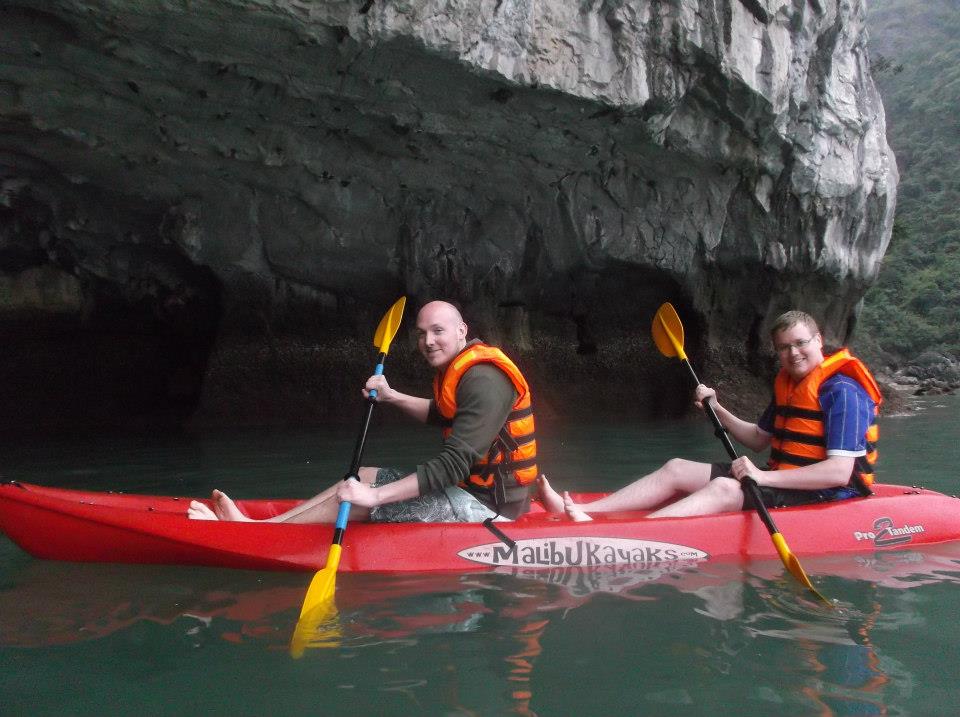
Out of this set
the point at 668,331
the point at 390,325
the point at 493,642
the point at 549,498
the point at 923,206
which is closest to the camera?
the point at 493,642

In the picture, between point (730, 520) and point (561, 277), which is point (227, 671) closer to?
point (730, 520)

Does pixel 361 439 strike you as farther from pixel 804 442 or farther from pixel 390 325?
pixel 804 442

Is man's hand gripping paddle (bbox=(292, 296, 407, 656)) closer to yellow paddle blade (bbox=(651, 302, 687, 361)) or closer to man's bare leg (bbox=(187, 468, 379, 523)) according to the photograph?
man's bare leg (bbox=(187, 468, 379, 523))

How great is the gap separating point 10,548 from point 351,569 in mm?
1607

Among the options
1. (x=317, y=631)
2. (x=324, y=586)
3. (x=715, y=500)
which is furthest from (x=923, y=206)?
(x=317, y=631)

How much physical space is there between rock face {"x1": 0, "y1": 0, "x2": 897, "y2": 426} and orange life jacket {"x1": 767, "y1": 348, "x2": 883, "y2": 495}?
11.6 ft

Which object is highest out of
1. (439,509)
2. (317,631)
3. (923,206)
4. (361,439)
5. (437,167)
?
Result: (923,206)

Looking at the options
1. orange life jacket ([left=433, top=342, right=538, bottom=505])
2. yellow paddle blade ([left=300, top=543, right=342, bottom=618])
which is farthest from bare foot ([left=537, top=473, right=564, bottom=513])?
yellow paddle blade ([left=300, top=543, right=342, bottom=618])

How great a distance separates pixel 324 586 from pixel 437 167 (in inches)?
236

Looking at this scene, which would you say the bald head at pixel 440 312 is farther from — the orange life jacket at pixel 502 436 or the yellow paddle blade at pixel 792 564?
the yellow paddle blade at pixel 792 564

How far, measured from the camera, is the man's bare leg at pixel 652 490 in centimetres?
377

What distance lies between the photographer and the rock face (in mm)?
5805

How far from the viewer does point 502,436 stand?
3254mm

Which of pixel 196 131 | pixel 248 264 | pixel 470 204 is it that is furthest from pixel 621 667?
pixel 248 264
